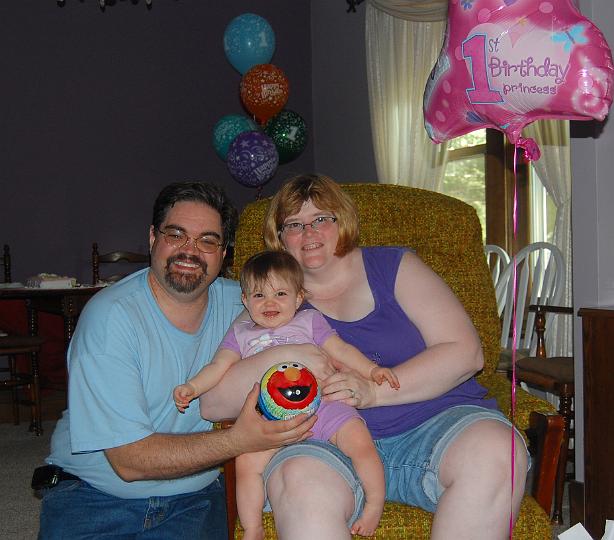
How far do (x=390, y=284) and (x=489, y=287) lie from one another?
0.50 metres

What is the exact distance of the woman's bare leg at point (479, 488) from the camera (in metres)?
1.46

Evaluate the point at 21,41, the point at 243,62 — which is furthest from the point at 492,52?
the point at 21,41

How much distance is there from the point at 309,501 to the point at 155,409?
469mm

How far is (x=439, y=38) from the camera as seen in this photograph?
4801 mm

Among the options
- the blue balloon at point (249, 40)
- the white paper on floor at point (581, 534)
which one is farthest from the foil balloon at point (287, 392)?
the blue balloon at point (249, 40)

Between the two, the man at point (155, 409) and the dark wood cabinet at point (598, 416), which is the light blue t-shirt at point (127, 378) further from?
the dark wood cabinet at point (598, 416)

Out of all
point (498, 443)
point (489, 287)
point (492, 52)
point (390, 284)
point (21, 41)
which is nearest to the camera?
point (498, 443)

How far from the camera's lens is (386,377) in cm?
166

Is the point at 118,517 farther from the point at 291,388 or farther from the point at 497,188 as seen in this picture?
the point at 497,188

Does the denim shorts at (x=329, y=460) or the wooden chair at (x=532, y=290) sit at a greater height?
the wooden chair at (x=532, y=290)

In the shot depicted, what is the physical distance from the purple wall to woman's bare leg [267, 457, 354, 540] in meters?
4.80

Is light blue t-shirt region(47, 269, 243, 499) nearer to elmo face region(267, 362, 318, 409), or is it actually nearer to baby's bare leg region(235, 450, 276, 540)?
baby's bare leg region(235, 450, 276, 540)

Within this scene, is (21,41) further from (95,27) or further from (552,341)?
(552,341)

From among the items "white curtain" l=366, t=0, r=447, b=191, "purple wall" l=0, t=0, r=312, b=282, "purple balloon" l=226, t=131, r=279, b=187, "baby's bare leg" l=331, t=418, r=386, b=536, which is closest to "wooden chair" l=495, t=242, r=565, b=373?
"white curtain" l=366, t=0, r=447, b=191
